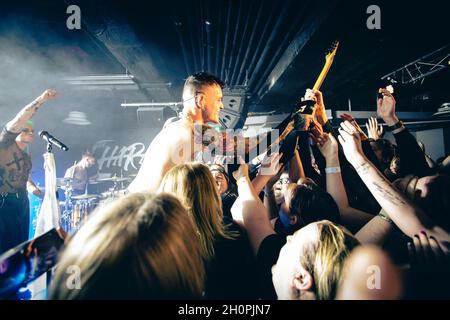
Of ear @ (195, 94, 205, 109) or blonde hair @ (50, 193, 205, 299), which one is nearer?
blonde hair @ (50, 193, 205, 299)

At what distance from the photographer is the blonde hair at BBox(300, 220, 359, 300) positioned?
90 centimetres

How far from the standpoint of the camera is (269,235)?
1.26m

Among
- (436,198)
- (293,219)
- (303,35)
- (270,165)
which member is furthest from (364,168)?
(303,35)

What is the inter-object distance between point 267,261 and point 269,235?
5.1 inches

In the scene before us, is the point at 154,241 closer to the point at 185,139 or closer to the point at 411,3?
the point at 185,139

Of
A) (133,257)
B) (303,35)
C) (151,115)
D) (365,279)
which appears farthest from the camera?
(151,115)

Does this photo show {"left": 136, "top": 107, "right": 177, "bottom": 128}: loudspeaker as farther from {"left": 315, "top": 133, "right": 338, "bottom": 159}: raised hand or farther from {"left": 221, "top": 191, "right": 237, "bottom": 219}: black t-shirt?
{"left": 315, "top": 133, "right": 338, "bottom": 159}: raised hand

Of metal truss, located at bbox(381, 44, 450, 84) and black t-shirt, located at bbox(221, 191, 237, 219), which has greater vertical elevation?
metal truss, located at bbox(381, 44, 450, 84)

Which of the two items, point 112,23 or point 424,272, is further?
point 112,23

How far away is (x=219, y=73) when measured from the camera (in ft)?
18.3

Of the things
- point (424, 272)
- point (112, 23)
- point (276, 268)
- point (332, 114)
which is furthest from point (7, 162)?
point (332, 114)

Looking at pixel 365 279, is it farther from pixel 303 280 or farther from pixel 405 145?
pixel 405 145

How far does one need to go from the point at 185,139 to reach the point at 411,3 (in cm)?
312

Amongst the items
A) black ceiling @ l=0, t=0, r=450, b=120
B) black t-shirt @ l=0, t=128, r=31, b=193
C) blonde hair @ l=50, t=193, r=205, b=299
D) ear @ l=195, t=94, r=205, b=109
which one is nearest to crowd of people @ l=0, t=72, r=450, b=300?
blonde hair @ l=50, t=193, r=205, b=299
